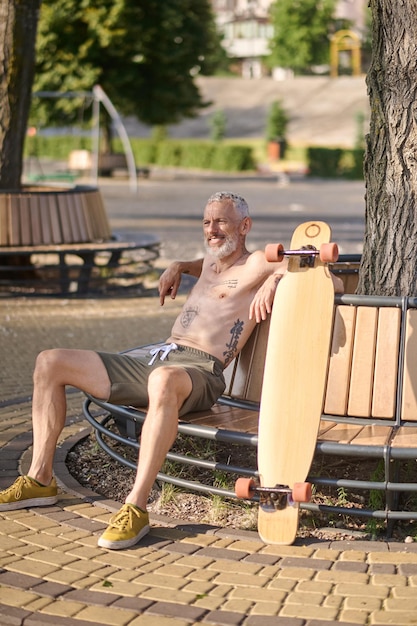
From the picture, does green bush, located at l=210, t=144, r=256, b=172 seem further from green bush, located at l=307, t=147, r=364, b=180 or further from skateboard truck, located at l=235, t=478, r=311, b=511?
skateboard truck, located at l=235, t=478, r=311, b=511

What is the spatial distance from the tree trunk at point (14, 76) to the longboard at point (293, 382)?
25.0 ft

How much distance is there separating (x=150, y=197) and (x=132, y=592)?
82.0ft

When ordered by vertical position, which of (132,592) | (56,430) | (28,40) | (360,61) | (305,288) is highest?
(360,61)

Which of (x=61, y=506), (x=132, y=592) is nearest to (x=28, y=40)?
(x=61, y=506)

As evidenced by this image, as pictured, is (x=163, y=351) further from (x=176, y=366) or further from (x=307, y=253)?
(x=307, y=253)

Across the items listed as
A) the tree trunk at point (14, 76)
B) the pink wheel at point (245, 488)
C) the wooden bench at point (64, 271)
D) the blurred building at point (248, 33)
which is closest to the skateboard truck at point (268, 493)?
the pink wheel at point (245, 488)

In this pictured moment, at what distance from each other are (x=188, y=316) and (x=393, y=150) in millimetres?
1174

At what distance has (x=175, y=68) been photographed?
37.4 m

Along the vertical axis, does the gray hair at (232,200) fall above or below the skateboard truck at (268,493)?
above

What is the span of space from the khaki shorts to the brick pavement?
1.54 ft

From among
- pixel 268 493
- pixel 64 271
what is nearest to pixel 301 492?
pixel 268 493

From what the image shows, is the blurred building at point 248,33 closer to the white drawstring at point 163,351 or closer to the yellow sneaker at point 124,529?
the white drawstring at point 163,351

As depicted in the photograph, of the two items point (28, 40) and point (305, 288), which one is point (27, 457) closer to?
point (305, 288)

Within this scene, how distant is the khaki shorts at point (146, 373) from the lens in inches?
204
